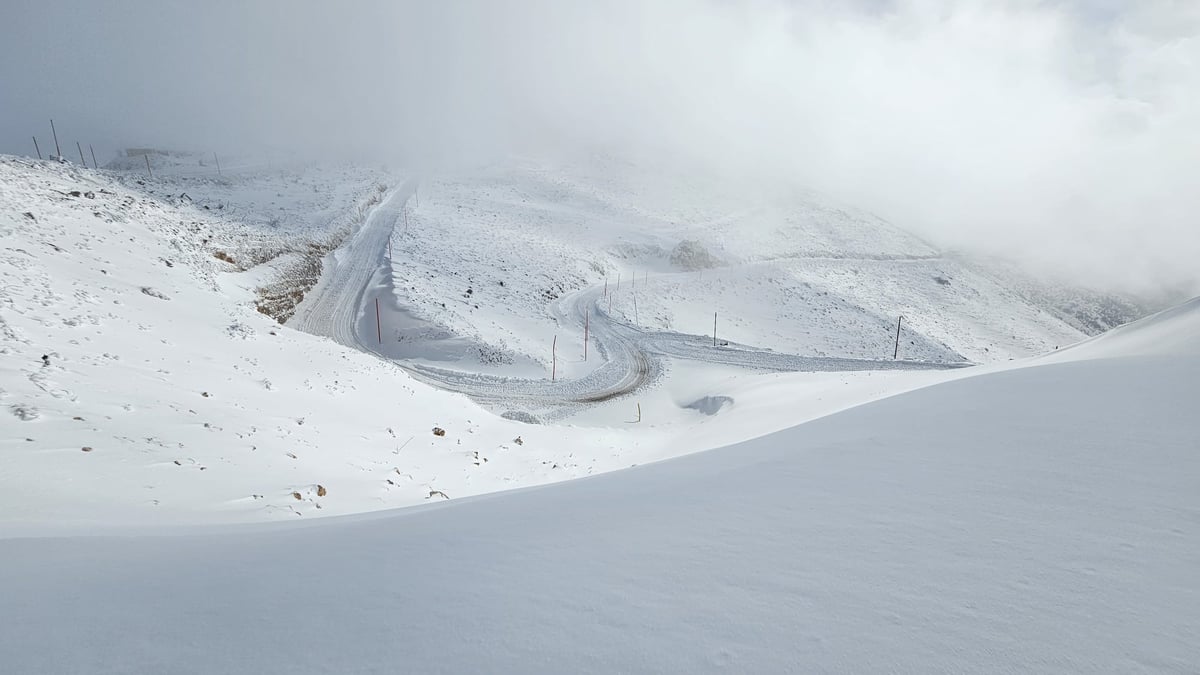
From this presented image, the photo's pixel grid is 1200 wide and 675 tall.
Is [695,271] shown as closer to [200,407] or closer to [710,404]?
[710,404]

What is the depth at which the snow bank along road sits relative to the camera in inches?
932

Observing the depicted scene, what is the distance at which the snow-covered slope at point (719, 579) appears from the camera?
1.73 meters

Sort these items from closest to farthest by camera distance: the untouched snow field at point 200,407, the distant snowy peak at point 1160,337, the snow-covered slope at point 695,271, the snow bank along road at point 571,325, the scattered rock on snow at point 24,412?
the distant snowy peak at point 1160,337 < the untouched snow field at point 200,407 < the scattered rock on snow at point 24,412 < the snow bank along road at point 571,325 < the snow-covered slope at point 695,271

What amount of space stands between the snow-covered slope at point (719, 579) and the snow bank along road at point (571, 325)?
1902cm

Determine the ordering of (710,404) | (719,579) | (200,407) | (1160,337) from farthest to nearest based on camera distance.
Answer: (710,404) → (200,407) → (1160,337) → (719,579)

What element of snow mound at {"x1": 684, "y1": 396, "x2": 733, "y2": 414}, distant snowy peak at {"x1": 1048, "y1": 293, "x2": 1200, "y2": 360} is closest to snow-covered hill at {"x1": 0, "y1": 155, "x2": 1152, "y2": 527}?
snow mound at {"x1": 684, "y1": 396, "x2": 733, "y2": 414}

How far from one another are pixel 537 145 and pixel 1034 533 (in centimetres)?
10039

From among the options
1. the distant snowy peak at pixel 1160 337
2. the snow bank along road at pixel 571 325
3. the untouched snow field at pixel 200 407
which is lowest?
the snow bank along road at pixel 571 325

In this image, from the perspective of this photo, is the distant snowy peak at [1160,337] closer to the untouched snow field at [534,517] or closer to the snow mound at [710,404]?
the untouched snow field at [534,517]

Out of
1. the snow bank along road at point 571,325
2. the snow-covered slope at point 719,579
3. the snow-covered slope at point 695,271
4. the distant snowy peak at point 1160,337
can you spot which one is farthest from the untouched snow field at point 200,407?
the snow-covered slope at point 695,271

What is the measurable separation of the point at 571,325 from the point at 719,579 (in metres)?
31.5

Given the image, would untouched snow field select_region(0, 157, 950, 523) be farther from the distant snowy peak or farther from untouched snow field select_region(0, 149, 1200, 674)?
the distant snowy peak

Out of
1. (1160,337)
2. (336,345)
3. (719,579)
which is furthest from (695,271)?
(719,579)

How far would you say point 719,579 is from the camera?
7.16ft
